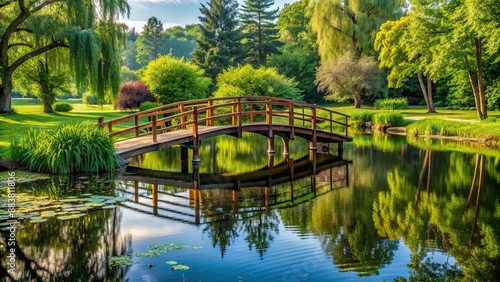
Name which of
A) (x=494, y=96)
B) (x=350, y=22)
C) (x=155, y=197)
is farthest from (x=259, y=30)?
(x=155, y=197)

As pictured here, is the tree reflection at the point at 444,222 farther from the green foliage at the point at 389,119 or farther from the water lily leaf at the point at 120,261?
the green foliage at the point at 389,119

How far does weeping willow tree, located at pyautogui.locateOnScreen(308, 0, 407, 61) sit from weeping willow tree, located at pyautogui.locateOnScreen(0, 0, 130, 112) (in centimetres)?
2309

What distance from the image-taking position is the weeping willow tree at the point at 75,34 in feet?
58.7

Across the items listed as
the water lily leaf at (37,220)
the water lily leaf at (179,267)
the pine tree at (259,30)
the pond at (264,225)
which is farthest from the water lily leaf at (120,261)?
the pine tree at (259,30)

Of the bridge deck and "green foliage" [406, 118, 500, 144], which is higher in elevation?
the bridge deck

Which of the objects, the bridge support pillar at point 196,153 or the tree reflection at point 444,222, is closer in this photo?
the tree reflection at point 444,222

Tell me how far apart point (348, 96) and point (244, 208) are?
29.7 meters

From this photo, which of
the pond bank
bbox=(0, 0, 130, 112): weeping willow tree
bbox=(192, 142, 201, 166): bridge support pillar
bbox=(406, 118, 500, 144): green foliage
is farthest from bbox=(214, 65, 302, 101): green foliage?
bbox=(192, 142, 201, 166): bridge support pillar

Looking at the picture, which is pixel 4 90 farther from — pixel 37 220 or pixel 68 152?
pixel 37 220

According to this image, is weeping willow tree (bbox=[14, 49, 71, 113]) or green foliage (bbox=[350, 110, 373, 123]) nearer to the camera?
weeping willow tree (bbox=[14, 49, 71, 113])

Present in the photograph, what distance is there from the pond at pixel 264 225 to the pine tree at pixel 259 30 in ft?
120

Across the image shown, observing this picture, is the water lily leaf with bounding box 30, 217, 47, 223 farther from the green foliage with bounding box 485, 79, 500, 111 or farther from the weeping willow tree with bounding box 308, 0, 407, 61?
the weeping willow tree with bounding box 308, 0, 407, 61

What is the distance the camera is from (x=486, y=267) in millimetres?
6941

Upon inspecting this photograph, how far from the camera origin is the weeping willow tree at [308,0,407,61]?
1554 inches
